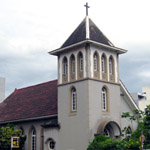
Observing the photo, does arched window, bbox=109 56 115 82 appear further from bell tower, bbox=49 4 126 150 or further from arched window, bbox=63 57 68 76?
arched window, bbox=63 57 68 76

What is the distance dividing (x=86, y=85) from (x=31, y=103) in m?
10.5

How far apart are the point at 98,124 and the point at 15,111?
1280cm

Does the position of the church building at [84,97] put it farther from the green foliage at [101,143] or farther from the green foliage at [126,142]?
the green foliage at [126,142]

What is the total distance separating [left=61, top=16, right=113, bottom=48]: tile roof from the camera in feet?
102

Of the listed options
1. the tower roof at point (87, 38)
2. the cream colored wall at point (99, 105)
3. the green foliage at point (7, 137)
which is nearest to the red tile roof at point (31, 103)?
the green foliage at point (7, 137)

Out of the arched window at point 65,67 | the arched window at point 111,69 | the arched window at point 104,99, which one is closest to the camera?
the arched window at point 104,99

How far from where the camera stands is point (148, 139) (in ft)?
87.9

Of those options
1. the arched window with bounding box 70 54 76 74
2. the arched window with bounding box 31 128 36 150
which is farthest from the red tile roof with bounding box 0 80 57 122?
→ the arched window with bounding box 70 54 76 74

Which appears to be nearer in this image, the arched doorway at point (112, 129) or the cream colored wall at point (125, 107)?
the arched doorway at point (112, 129)

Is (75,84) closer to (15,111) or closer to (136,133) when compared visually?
(136,133)

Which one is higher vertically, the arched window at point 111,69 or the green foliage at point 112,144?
the arched window at point 111,69

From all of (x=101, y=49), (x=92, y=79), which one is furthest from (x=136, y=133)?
(x=101, y=49)

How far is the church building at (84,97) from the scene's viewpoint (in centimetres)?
2970

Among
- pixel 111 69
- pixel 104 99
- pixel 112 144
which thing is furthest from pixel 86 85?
pixel 112 144
